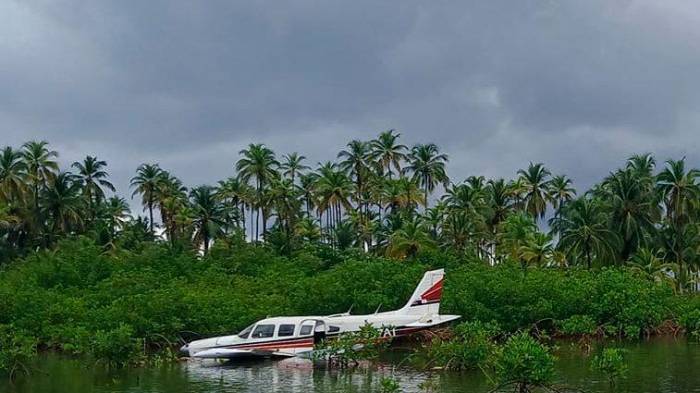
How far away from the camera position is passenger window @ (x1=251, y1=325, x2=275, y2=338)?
3494 centimetres

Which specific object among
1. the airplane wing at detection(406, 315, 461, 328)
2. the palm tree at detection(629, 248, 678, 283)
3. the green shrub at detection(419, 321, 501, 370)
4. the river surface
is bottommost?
the river surface

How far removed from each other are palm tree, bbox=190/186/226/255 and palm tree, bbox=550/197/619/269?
32.5 meters

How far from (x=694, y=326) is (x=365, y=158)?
4416cm

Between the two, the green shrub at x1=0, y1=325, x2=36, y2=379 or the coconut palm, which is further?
the coconut palm

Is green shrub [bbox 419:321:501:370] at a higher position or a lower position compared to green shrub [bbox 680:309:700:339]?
lower

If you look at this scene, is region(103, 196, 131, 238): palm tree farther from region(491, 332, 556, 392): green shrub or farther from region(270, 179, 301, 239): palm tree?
region(491, 332, 556, 392): green shrub

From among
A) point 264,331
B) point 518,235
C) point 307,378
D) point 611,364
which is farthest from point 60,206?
point 611,364

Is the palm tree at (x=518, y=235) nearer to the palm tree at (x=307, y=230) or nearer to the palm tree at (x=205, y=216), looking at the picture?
the palm tree at (x=307, y=230)

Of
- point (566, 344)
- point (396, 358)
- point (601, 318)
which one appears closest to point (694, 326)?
point (601, 318)

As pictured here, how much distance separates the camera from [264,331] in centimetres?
3503

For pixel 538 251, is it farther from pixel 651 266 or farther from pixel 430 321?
pixel 430 321

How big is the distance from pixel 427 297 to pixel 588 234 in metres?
31.8

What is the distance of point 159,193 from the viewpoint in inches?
3428

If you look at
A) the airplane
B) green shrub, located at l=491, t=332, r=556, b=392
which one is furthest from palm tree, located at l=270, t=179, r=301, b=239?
green shrub, located at l=491, t=332, r=556, b=392
